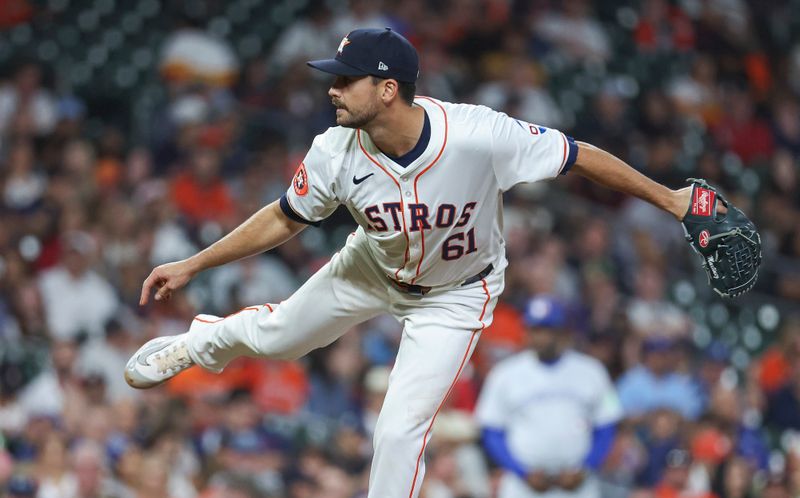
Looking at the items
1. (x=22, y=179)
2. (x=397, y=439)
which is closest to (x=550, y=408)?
(x=397, y=439)

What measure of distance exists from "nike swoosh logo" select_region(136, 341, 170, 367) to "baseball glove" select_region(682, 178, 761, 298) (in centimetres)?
224

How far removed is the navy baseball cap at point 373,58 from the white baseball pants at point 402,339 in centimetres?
83

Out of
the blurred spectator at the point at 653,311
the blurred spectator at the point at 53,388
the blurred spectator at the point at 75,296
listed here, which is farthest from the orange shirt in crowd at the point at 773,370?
the blurred spectator at the point at 53,388

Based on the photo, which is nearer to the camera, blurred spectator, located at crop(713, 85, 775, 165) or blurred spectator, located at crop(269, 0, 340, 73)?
blurred spectator, located at crop(269, 0, 340, 73)

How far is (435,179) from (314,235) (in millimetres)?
5111

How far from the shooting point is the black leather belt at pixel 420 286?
505 centimetres

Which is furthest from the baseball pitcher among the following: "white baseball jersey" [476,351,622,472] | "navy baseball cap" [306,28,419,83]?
"white baseball jersey" [476,351,622,472]

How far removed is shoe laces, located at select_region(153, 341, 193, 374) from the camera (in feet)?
17.7

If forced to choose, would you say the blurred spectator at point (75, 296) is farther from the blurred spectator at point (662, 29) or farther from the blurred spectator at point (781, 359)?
the blurred spectator at point (662, 29)

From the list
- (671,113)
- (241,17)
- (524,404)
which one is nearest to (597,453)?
(524,404)

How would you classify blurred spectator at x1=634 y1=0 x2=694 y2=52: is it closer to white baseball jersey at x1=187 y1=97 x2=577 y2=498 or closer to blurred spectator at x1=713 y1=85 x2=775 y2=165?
blurred spectator at x1=713 y1=85 x2=775 y2=165

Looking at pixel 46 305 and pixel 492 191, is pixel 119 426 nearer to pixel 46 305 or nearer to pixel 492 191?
pixel 46 305

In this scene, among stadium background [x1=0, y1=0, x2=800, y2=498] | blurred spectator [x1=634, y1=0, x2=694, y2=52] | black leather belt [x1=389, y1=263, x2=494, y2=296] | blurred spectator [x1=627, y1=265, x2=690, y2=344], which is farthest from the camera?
blurred spectator [x1=634, y1=0, x2=694, y2=52]

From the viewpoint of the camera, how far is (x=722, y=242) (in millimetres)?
4660
